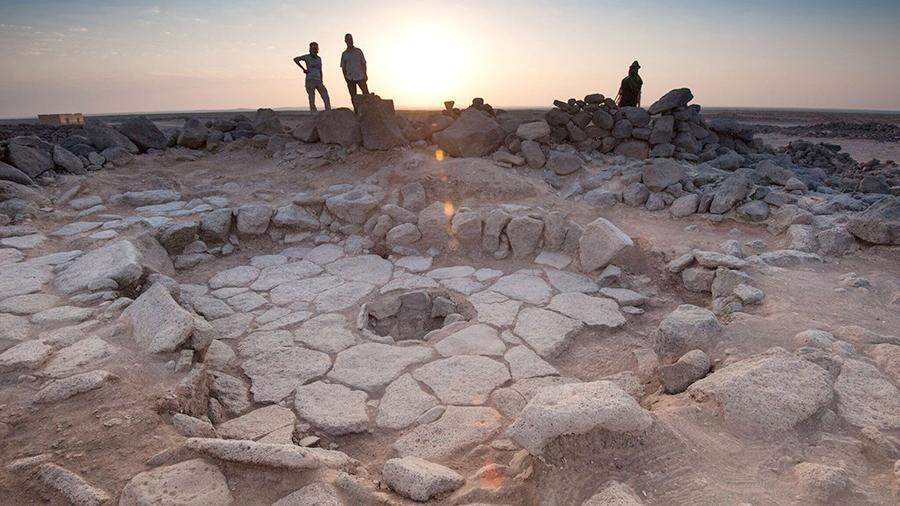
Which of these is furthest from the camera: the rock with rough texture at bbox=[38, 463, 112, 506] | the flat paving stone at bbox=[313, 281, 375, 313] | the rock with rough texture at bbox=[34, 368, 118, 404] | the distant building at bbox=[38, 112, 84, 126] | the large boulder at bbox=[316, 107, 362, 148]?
the distant building at bbox=[38, 112, 84, 126]

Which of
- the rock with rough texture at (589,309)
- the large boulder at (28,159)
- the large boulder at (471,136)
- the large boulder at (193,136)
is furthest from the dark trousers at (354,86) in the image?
the rock with rough texture at (589,309)

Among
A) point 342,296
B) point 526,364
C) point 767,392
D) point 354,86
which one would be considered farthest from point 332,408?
point 354,86

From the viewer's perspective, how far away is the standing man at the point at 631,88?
9.77 m

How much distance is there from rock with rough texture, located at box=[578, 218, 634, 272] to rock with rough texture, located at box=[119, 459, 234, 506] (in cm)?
403

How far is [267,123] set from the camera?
8.99 m

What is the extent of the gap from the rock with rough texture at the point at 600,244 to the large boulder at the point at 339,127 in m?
4.47

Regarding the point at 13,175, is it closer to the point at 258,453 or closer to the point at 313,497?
the point at 258,453

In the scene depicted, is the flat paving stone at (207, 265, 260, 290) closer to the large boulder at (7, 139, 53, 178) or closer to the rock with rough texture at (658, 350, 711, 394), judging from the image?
the large boulder at (7, 139, 53, 178)

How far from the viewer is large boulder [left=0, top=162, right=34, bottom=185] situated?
593 cm

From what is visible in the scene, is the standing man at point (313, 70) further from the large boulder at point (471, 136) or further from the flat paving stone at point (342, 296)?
the flat paving stone at point (342, 296)

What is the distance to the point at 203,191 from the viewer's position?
6.82 m

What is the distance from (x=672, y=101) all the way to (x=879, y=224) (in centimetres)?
475

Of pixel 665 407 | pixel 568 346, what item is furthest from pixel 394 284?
pixel 665 407

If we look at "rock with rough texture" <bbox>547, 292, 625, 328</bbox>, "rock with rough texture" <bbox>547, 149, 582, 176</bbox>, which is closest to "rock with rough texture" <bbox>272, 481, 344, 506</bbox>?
"rock with rough texture" <bbox>547, 292, 625, 328</bbox>
